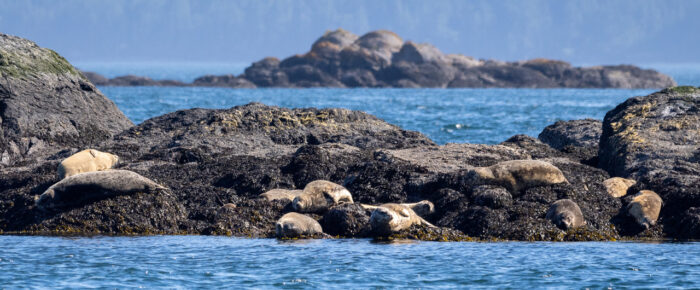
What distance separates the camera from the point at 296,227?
14102mm

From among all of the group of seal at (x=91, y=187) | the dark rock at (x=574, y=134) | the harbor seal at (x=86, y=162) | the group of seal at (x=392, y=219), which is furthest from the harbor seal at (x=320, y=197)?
the dark rock at (x=574, y=134)

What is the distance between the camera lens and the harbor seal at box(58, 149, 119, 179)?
52.8 ft

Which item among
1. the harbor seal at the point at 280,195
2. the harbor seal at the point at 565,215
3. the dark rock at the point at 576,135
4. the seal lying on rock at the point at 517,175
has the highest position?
the dark rock at the point at 576,135

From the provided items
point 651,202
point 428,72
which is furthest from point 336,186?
point 428,72

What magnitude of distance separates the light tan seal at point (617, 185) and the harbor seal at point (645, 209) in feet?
2.77

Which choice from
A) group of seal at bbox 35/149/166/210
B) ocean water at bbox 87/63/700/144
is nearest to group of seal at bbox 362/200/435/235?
group of seal at bbox 35/149/166/210

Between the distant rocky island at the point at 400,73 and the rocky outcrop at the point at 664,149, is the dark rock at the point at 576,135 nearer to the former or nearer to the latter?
the rocky outcrop at the point at 664,149

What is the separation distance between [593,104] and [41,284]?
188ft

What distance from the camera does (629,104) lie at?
1969 cm

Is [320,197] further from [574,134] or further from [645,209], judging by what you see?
[574,134]

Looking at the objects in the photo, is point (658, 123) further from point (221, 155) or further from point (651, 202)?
point (221, 155)

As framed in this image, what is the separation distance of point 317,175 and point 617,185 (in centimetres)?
497

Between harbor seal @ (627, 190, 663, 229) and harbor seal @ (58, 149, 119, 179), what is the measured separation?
29.0ft

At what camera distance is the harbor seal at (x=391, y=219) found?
1394cm
